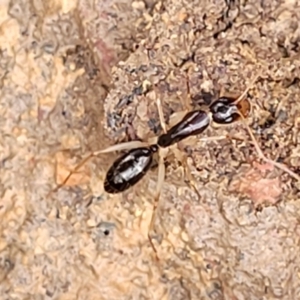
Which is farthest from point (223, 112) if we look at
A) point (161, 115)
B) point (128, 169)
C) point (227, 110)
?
point (128, 169)

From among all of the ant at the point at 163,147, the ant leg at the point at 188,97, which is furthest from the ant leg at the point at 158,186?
the ant leg at the point at 188,97

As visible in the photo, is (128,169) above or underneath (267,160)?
above

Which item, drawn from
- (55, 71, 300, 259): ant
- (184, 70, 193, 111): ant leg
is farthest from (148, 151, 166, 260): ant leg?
(184, 70, 193, 111): ant leg

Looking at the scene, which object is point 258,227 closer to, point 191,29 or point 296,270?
point 296,270

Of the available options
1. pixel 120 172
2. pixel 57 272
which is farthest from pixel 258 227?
pixel 57 272

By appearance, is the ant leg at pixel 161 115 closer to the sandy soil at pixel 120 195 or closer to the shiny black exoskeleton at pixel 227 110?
the sandy soil at pixel 120 195

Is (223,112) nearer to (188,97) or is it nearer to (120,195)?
(188,97)
